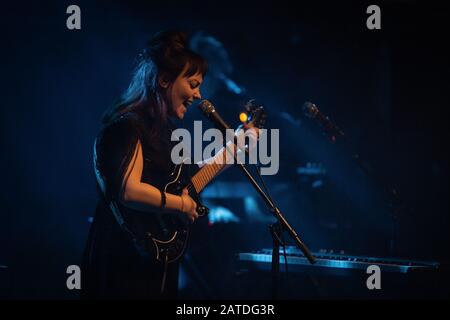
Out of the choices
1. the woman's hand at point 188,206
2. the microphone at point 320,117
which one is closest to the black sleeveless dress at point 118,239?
the woman's hand at point 188,206

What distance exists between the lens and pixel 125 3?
4.62 m

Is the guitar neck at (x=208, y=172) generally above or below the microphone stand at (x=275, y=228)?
above

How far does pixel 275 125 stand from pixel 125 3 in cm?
203

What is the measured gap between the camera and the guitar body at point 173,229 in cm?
231

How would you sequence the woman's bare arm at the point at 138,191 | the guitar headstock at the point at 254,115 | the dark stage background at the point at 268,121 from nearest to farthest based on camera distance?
1. the woman's bare arm at the point at 138,191
2. the guitar headstock at the point at 254,115
3. the dark stage background at the point at 268,121

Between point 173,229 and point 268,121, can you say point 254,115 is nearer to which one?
point 173,229

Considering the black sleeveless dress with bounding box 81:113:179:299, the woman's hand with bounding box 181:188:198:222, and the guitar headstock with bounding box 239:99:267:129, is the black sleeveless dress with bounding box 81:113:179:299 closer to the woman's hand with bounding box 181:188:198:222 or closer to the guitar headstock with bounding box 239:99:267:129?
the woman's hand with bounding box 181:188:198:222

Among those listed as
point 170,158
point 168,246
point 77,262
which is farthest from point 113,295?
point 77,262

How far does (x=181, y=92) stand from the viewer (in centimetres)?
248

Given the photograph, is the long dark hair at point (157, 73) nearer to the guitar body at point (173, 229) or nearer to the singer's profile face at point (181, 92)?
the singer's profile face at point (181, 92)

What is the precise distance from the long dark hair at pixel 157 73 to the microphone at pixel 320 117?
1556 mm

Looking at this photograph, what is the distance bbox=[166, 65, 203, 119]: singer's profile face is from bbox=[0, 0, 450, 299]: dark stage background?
1.60 meters

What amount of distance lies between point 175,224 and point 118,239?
0.30m

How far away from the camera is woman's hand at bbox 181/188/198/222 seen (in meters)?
2.36
